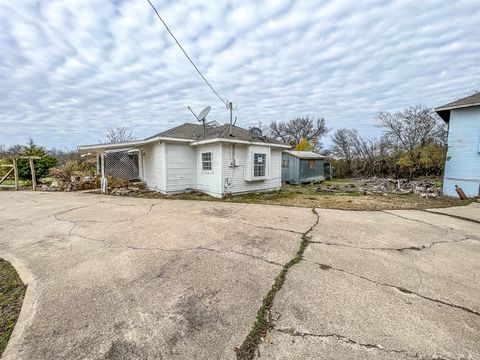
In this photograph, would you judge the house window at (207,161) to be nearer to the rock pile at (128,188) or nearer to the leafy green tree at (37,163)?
the rock pile at (128,188)

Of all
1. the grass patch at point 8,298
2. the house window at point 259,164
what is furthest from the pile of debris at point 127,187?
the grass patch at point 8,298

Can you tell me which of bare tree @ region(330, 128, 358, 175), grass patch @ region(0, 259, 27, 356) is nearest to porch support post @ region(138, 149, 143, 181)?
grass patch @ region(0, 259, 27, 356)

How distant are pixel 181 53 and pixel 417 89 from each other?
1803cm

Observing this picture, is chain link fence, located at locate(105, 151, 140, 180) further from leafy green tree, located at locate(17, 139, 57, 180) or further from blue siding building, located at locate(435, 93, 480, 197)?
blue siding building, located at locate(435, 93, 480, 197)

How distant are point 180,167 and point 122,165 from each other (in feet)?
16.4

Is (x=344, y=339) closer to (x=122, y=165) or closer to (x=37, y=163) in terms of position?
(x=122, y=165)

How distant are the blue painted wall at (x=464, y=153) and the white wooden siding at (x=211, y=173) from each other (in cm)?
989

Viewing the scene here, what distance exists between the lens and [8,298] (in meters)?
2.33

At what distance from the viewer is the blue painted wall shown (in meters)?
8.62

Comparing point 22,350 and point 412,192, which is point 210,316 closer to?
point 22,350

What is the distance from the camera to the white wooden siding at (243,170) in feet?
29.7

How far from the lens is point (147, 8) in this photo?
5.26 m

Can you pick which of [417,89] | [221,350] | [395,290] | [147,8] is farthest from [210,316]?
[417,89]

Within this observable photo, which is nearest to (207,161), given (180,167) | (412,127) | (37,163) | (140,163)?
(180,167)
